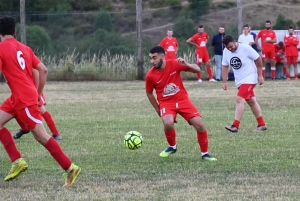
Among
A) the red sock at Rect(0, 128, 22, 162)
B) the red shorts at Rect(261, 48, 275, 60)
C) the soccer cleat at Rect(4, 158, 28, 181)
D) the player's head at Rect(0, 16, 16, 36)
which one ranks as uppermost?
the player's head at Rect(0, 16, 16, 36)

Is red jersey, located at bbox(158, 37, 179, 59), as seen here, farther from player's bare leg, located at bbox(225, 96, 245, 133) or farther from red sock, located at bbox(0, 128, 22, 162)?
red sock, located at bbox(0, 128, 22, 162)

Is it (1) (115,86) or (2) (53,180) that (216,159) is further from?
(1) (115,86)

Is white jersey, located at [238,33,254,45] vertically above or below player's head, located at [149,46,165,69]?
below

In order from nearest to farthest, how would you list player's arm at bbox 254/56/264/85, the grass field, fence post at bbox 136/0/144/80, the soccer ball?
the grass field, the soccer ball, player's arm at bbox 254/56/264/85, fence post at bbox 136/0/144/80

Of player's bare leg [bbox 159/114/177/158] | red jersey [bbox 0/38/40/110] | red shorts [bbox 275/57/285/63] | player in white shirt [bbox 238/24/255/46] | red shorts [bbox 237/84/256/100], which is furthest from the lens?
red shorts [bbox 275/57/285/63]

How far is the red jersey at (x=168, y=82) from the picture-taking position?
27.6ft

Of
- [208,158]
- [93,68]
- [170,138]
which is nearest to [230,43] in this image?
[170,138]

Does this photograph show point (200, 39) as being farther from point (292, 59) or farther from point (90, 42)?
point (90, 42)

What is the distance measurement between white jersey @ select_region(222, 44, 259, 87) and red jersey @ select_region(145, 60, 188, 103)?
2.97 metres

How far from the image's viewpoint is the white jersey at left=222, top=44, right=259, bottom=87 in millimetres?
11280

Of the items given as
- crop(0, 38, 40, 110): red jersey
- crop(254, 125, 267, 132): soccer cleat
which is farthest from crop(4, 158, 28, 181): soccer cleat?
crop(254, 125, 267, 132): soccer cleat

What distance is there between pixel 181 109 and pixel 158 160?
0.70 m

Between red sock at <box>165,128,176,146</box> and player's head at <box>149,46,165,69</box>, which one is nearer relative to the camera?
player's head at <box>149,46,165,69</box>

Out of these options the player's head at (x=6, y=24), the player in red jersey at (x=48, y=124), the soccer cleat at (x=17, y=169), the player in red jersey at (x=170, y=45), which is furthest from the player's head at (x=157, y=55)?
the player in red jersey at (x=170, y=45)
